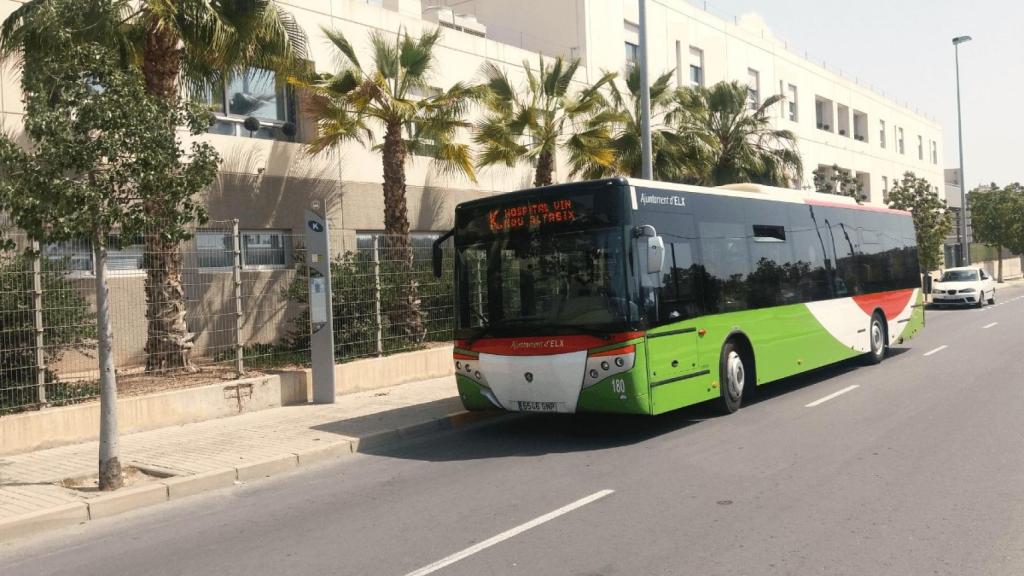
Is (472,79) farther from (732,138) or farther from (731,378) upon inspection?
(731,378)

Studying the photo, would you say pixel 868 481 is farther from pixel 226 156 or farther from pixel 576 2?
pixel 576 2

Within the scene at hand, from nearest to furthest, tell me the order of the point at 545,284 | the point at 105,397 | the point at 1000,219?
1. the point at 105,397
2. the point at 545,284
3. the point at 1000,219

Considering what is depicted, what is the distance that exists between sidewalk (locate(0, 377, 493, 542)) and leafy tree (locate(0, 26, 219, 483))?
0.53 meters

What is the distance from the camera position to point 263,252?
1675 centimetres

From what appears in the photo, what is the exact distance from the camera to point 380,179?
20250 mm

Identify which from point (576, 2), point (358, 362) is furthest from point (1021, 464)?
point (576, 2)

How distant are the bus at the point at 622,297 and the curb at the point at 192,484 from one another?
1002mm

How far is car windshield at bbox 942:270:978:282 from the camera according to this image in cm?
3228

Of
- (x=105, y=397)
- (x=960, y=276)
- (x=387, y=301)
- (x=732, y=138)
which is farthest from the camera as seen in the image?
(x=960, y=276)

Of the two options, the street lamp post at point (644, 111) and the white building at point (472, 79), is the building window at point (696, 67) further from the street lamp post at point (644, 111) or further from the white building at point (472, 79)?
the street lamp post at point (644, 111)

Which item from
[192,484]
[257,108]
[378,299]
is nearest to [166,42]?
[378,299]

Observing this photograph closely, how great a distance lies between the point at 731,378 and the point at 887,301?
23.0ft

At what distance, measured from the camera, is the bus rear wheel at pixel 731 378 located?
10852mm

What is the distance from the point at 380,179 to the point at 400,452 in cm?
1147
